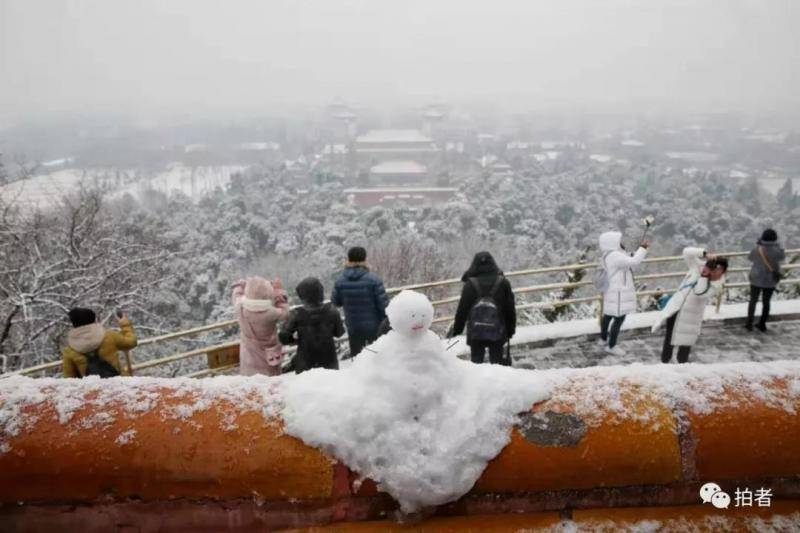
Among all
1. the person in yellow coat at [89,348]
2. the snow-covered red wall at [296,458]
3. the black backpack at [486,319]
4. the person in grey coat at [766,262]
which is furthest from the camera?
the person in grey coat at [766,262]

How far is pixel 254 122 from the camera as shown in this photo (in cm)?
14300

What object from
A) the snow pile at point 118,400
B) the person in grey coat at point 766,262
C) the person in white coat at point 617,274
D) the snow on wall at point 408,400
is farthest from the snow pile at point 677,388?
the person in grey coat at point 766,262

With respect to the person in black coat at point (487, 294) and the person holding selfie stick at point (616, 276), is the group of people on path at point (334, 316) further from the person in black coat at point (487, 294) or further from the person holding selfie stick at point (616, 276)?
the person holding selfie stick at point (616, 276)

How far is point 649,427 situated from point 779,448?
0.37 meters

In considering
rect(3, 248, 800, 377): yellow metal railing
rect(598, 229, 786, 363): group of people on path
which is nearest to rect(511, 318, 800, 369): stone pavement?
rect(598, 229, 786, 363): group of people on path

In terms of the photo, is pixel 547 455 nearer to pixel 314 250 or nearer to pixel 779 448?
pixel 779 448

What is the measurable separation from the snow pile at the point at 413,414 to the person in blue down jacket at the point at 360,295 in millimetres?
2471

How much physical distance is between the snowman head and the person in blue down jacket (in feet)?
7.78

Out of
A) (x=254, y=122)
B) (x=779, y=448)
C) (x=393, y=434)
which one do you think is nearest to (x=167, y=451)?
(x=393, y=434)

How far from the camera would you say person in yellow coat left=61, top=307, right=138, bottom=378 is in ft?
11.1

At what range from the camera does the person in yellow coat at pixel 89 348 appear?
3.38 metres

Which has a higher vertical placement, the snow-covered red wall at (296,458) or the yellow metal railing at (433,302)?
the snow-covered red wall at (296,458)

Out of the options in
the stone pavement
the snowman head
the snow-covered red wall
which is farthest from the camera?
the stone pavement

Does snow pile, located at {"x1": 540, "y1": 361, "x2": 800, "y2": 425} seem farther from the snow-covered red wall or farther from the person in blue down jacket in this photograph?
the person in blue down jacket
